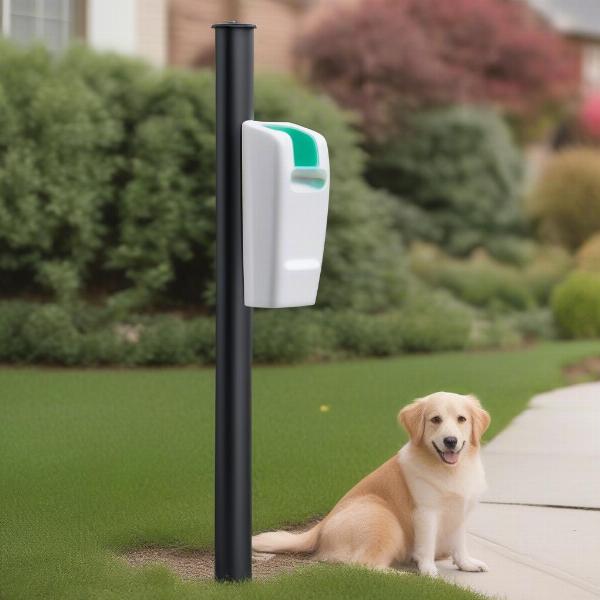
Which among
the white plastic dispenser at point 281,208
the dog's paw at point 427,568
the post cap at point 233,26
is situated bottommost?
the dog's paw at point 427,568

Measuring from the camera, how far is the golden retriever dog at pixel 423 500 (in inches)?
172

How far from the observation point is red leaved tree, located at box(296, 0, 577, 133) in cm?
1778

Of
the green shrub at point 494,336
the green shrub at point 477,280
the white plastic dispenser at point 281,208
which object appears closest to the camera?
the white plastic dispenser at point 281,208

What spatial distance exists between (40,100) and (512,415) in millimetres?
5391

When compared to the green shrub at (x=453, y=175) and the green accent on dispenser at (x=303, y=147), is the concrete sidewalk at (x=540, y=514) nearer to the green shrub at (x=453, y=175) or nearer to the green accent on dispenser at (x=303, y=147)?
the green accent on dispenser at (x=303, y=147)

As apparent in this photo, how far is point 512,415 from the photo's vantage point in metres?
8.00

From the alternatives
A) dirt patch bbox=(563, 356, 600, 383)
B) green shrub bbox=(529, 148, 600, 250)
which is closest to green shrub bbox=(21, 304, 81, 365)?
dirt patch bbox=(563, 356, 600, 383)

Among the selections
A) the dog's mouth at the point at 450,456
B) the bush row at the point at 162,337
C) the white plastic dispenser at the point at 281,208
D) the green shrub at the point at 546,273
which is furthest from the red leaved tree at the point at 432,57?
the white plastic dispenser at the point at 281,208

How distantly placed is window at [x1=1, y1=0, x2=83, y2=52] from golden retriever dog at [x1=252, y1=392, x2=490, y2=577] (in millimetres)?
10531

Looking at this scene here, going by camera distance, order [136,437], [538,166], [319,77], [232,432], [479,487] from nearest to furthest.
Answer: [232,432], [479,487], [136,437], [319,77], [538,166]

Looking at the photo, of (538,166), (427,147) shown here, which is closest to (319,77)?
(427,147)

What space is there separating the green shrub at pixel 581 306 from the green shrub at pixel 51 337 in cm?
563

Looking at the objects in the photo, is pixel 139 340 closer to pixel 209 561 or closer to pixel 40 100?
pixel 40 100

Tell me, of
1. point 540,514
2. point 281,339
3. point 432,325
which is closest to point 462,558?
point 540,514
